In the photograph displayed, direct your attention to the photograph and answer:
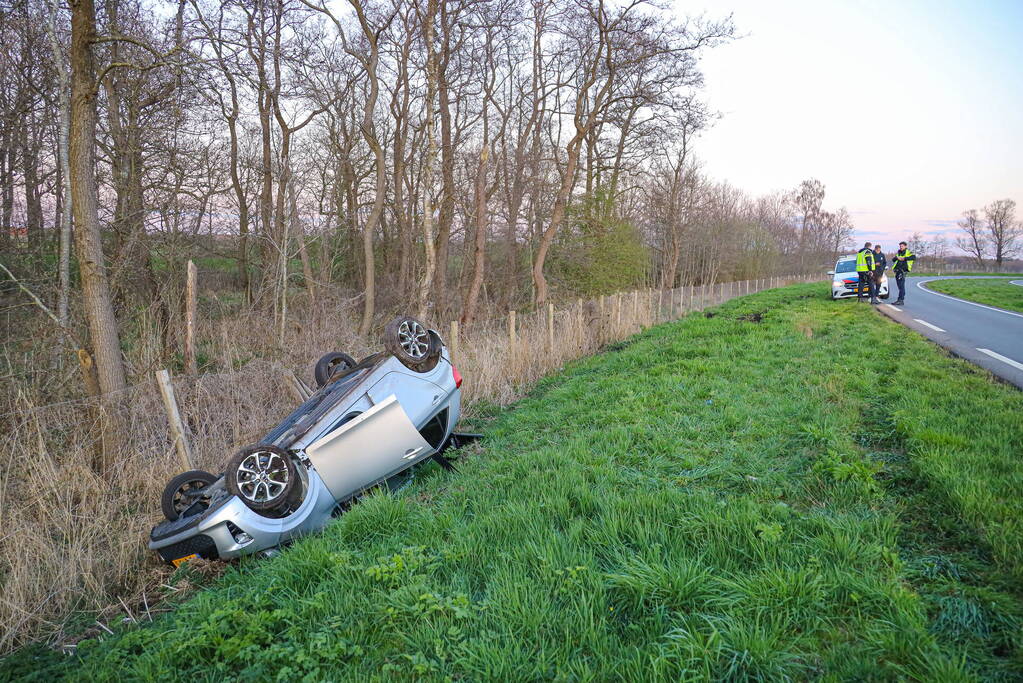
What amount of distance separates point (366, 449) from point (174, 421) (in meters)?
2.50

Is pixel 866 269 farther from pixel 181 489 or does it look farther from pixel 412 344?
pixel 181 489

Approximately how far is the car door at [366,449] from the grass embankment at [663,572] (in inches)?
17.0

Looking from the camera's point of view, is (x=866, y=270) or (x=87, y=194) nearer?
(x=87, y=194)

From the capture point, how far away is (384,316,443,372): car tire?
5250mm

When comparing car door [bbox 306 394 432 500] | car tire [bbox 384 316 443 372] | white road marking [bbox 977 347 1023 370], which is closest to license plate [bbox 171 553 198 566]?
car door [bbox 306 394 432 500]

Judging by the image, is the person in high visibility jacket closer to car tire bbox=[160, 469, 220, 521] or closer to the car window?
the car window

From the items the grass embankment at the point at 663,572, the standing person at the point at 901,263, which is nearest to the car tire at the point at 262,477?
the grass embankment at the point at 663,572

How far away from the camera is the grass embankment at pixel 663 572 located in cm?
240

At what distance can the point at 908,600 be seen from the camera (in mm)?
2543

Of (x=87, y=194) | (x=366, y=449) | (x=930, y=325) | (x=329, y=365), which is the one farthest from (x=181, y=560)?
(x=930, y=325)

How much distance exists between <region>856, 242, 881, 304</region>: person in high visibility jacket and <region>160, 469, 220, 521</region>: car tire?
18.1 metres

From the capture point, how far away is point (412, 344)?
5477mm

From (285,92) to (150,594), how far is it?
16006mm

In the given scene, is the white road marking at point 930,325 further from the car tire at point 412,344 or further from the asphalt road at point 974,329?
the car tire at point 412,344
